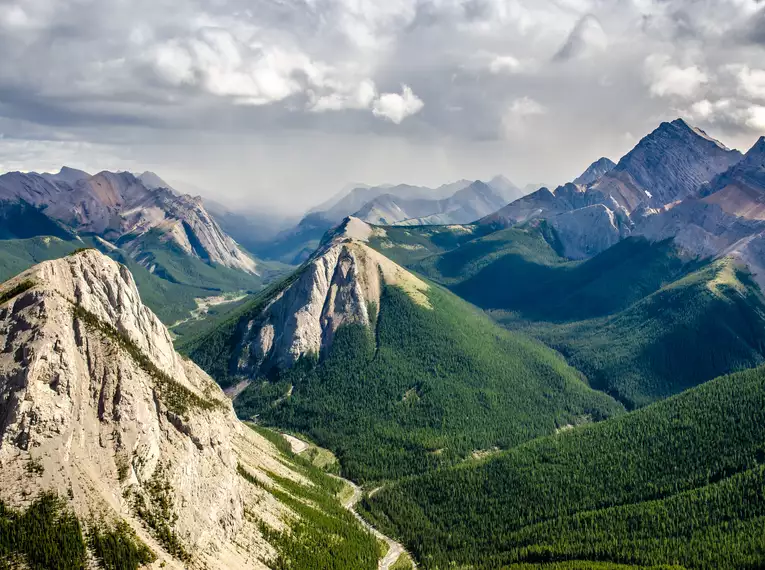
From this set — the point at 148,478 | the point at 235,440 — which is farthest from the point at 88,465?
the point at 235,440

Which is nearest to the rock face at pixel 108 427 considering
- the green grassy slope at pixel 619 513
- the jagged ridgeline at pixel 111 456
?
the jagged ridgeline at pixel 111 456

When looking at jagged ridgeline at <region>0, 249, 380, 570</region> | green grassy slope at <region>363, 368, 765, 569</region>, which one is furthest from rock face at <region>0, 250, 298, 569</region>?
green grassy slope at <region>363, 368, 765, 569</region>

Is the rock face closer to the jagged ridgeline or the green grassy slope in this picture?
the jagged ridgeline

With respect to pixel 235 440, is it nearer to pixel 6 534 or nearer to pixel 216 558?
pixel 216 558

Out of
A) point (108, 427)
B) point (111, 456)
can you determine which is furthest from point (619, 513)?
point (108, 427)

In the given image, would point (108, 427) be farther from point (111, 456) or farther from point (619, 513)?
point (619, 513)
